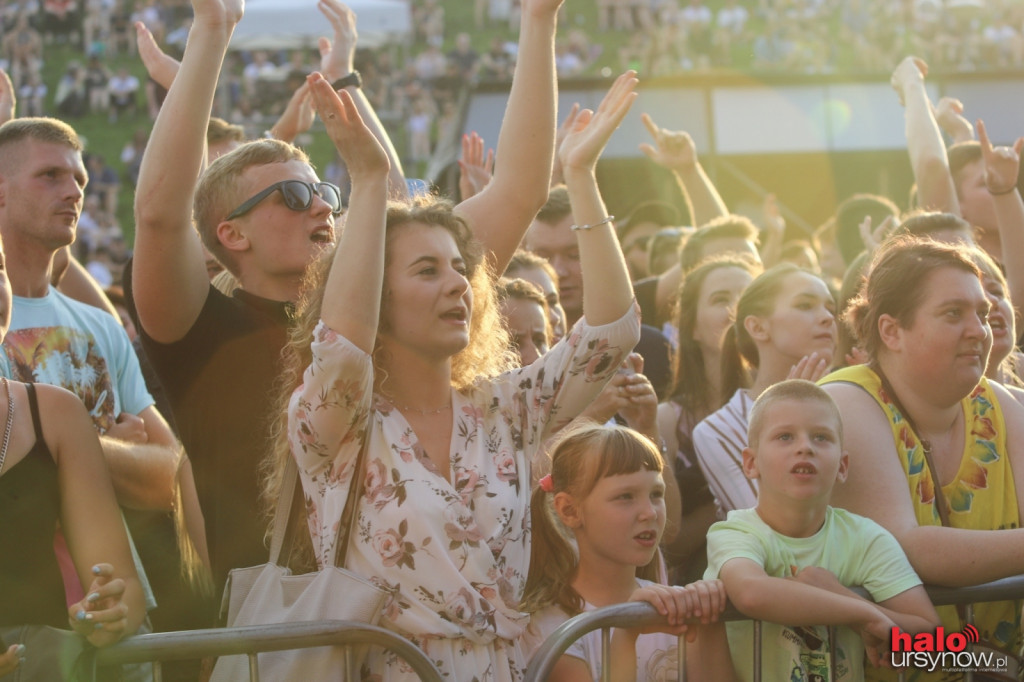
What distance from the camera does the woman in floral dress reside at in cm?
242

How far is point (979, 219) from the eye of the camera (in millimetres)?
5059

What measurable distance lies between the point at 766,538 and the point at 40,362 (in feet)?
6.46

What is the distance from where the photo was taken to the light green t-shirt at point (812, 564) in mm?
2750

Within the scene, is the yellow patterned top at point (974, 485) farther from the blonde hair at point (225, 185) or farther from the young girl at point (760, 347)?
the blonde hair at point (225, 185)

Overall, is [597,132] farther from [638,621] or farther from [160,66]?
[160,66]

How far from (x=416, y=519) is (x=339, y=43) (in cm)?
216

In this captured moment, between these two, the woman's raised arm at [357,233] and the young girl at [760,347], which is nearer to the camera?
the woman's raised arm at [357,233]

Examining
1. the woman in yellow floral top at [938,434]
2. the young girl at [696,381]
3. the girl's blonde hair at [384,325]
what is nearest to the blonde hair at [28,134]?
the girl's blonde hair at [384,325]

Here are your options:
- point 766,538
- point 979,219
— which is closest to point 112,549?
point 766,538

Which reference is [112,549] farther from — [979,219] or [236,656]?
[979,219]

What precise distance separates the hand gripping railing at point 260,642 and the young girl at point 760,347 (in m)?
1.43

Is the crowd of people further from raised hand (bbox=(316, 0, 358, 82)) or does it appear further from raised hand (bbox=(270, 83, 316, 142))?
raised hand (bbox=(270, 83, 316, 142))

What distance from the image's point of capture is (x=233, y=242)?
303 centimetres

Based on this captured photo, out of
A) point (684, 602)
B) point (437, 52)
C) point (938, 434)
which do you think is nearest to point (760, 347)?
point (938, 434)
